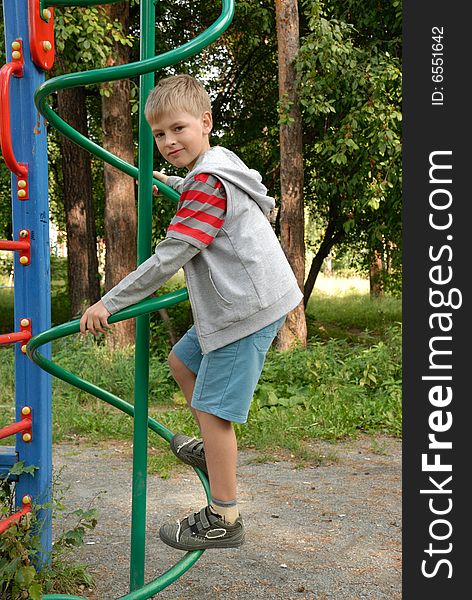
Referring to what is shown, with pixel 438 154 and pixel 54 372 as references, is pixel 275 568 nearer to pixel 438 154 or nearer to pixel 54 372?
pixel 54 372

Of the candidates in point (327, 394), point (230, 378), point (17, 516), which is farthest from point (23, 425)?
point (327, 394)

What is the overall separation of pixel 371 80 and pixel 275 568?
6.17 metres

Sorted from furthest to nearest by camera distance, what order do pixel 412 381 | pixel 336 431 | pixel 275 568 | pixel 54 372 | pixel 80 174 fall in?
pixel 80 174, pixel 336 431, pixel 275 568, pixel 412 381, pixel 54 372

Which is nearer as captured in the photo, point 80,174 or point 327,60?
point 327,60

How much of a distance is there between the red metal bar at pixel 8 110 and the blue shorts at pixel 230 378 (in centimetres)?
Result: 97

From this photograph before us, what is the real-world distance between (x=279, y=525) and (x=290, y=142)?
561 centimetres

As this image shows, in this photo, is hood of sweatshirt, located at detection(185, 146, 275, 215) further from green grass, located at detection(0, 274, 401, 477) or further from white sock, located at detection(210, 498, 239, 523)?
green grass, located at detection(0, 274, 401, 477)

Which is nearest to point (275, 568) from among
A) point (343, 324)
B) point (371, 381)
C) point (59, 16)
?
point (371, 381)

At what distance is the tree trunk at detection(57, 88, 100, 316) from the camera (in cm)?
952

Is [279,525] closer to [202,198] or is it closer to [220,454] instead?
[220,454]

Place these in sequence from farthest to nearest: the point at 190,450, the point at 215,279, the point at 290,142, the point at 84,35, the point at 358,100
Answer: the point at 290,142
the point at 358,100
the point at 84,35
the point at 190,450
the point at 215,279

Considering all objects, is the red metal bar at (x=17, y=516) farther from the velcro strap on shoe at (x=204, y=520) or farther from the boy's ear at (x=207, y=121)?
the boy's ear at (x=207, y=121)

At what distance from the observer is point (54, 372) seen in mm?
2461

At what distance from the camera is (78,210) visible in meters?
9.66
